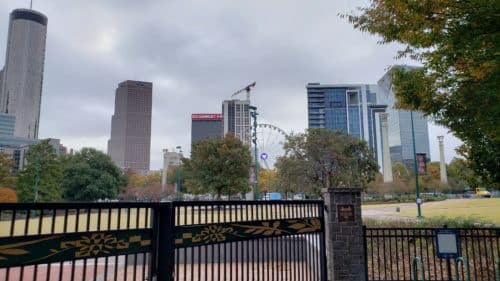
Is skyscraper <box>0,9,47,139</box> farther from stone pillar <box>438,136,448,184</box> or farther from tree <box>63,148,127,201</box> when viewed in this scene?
stone pillar <box>438,136,448,184</box>

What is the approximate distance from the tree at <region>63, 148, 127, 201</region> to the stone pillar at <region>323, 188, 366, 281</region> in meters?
45.1

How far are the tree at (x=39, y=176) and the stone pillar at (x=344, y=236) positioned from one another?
34184 millimetres

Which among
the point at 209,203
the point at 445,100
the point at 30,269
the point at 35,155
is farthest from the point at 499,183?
the point at 35,155

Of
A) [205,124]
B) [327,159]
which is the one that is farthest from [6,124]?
[327,159]

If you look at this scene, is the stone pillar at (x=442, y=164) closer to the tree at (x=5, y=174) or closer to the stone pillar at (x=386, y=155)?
the stone pillar at (x=386, y=155)

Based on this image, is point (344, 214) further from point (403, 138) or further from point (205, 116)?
point (205, 116)

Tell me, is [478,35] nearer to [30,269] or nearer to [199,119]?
[30,269]

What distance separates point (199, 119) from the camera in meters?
174

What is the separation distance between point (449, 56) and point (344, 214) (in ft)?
11.2

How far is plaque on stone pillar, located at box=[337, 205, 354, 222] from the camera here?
6.48 meters

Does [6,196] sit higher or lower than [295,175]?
lower

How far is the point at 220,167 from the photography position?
3216 centimetres

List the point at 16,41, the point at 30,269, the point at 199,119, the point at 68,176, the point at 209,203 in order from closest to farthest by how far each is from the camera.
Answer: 1. the point at 209,203
2. the point at 30,269
3. the point at 68,176
4. the point at 199,119
5. the point at 16,41

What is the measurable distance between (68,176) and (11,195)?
55.5ft
